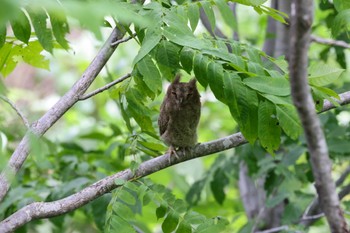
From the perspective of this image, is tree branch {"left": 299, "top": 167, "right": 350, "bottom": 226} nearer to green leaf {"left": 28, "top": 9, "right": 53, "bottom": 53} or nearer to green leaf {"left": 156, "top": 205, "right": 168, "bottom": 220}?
green leaf {"left": 156, "top": 205, "right": 168, "bottom": 220}

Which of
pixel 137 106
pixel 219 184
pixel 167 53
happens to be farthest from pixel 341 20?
pixel 219 184

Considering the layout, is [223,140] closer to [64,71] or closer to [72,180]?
[72,180]

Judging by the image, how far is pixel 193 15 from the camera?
10.5ft

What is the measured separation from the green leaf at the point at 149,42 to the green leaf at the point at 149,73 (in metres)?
0.09

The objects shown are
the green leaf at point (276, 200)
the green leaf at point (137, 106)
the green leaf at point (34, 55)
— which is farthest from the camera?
the green leaf at point (276, 200)

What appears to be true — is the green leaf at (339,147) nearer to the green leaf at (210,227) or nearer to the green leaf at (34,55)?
the green leaf at (210,227)

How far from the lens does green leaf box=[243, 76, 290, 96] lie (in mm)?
2821

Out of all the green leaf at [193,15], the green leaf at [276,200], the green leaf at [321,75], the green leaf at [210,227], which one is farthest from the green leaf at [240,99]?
the green leaf at [276,200]

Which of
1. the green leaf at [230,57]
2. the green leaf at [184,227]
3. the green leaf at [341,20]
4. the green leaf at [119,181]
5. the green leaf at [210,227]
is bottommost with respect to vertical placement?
the green leaf at [184,227]

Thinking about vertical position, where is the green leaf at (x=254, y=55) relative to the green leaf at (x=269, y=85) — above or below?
below

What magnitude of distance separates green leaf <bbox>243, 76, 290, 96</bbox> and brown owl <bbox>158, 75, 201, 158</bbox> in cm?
167

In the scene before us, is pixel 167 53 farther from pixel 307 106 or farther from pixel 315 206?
pixel 315 206

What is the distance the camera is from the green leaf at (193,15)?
10.4 feet

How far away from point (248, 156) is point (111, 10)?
3504 mm
